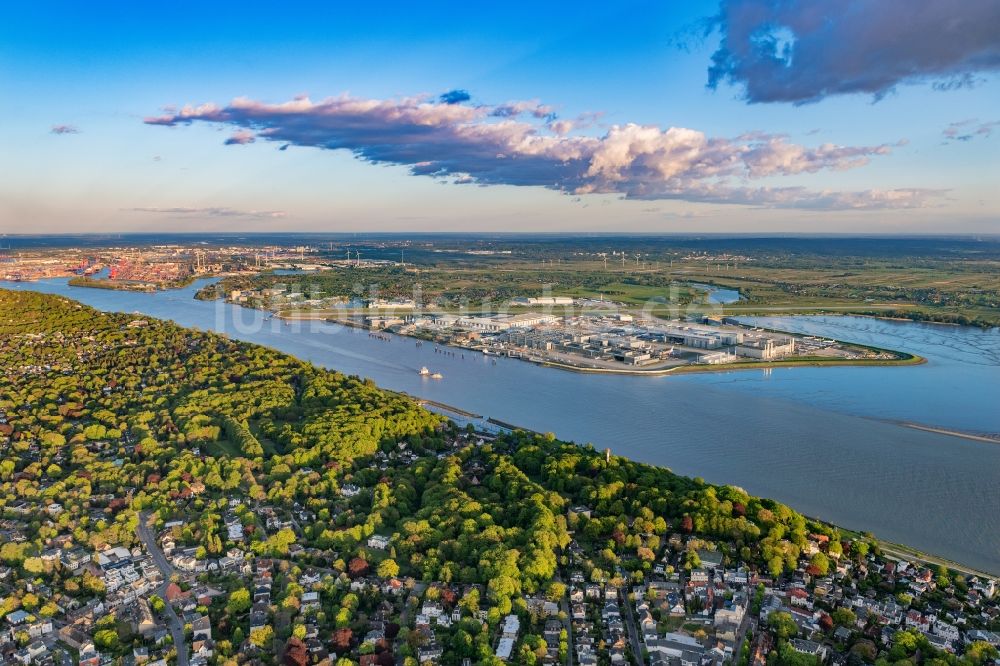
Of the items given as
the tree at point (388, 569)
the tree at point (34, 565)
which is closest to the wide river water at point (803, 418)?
the tree at point (388, 569)

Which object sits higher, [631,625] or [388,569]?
[388,569]

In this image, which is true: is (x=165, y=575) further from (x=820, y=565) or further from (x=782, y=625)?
(x=820, y=565)

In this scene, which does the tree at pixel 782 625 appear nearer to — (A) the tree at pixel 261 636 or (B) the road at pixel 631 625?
(B) the road at pixel 631 625

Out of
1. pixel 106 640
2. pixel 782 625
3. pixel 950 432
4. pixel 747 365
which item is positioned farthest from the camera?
pixel 747 365

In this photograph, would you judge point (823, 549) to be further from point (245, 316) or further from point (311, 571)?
point (245, 316)

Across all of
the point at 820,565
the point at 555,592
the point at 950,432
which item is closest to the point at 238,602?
the point at 555,592

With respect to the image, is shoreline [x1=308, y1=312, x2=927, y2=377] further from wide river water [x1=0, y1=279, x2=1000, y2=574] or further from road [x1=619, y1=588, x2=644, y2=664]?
road [x1=619, y1=588, x2=644, y2=664]
